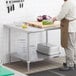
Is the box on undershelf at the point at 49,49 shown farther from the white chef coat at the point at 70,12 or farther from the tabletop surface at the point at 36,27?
the white chef coat at the point at 70,12

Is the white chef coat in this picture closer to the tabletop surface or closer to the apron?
the apron

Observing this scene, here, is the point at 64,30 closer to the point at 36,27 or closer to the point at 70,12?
the point at 70,12

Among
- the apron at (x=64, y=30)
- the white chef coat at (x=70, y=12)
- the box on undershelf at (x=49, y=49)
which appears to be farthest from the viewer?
the box on undershelf at (x=49, y=49)

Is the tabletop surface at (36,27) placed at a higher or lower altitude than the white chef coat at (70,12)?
lower

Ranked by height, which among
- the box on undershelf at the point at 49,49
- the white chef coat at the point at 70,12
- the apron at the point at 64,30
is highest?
the white chef coat at the point at 70,12

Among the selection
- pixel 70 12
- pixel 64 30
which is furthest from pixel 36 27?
A: pixel 70 12

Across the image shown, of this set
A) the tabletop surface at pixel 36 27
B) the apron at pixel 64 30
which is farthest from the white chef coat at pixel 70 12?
the tabletop surface at pixel 36 27

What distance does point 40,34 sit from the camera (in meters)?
4.83

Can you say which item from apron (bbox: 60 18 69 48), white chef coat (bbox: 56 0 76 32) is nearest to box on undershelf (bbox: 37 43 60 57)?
apron (bbox: 60 18 69 48)

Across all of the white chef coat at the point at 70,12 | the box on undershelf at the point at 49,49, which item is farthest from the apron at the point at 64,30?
the box on undershelf at the point at 49,49

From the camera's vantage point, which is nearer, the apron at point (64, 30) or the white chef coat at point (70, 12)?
the white chef coat at point (70, 12)

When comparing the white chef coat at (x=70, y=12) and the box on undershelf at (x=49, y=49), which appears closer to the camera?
the white chef coat at (x=70, y=12)

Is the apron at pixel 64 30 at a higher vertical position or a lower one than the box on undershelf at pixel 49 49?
higher

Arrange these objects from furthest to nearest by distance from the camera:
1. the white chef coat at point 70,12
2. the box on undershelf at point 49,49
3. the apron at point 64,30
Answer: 1. the box on undershelf at point 49,49
2. the apron at point 64,30
3. the white chef coat at point 70,12
